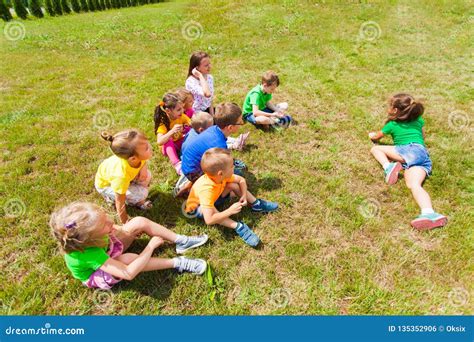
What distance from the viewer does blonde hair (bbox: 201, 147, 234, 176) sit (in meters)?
3.85

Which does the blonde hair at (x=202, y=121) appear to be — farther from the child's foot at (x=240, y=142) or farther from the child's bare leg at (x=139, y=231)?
the child's bare leg at (x=139, y=231)

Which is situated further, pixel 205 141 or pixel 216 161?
pixel 205 141

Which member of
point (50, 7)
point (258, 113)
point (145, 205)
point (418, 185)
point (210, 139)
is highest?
point (50, 7)

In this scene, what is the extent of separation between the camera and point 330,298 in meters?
3.61

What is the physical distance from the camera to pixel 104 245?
3248 mm

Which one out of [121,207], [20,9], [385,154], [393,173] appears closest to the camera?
[121,207]

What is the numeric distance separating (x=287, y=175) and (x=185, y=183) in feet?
5.92

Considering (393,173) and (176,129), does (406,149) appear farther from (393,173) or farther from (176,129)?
(176,129)

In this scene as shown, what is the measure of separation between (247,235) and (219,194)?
687 mm

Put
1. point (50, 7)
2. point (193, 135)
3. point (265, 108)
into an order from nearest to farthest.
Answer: point (193, 135)
point (265, 108)
point (50, 7)

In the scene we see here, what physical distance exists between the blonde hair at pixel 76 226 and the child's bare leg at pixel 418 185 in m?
4.41

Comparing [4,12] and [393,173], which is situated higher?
[4,12]

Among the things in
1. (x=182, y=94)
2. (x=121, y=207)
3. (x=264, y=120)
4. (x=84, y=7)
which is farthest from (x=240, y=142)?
(x=84, y=7)
